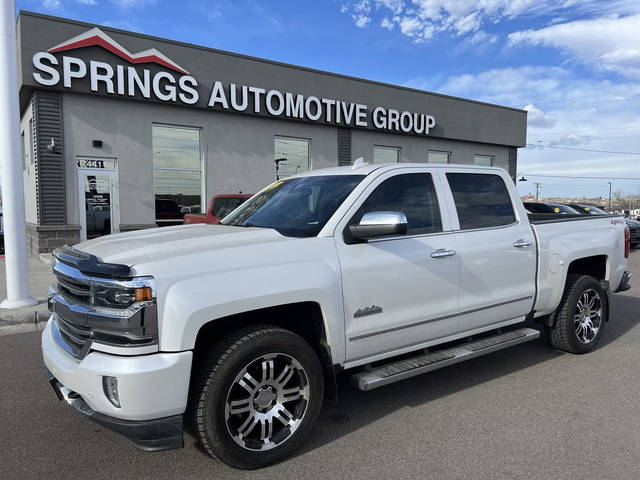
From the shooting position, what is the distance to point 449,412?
3.78 meters

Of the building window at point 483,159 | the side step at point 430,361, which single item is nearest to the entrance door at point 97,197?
the side step at point 430,361

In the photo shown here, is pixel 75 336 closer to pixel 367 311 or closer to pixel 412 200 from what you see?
pixel 367 311

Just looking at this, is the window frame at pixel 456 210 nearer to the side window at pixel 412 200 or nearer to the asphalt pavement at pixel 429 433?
the side window at pixel 412 200

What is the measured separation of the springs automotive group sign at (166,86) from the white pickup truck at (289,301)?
10.5m

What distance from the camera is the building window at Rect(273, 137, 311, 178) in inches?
655

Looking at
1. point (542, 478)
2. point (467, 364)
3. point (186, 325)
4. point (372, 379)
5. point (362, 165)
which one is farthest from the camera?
point (467, 364)

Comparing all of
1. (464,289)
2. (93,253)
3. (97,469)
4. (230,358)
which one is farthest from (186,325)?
(464,289)

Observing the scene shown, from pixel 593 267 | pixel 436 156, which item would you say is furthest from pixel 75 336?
pixel 436 156

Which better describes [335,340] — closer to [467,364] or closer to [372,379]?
[372,379]

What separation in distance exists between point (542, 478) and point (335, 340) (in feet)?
4.79

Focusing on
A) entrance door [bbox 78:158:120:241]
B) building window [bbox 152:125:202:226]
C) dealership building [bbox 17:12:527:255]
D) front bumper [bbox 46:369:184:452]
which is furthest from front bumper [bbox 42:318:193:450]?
building window [bbox 152:125:202:226]

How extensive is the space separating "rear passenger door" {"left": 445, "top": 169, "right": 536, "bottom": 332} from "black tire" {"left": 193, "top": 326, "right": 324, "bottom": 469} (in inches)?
61.7

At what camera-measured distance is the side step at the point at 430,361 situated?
3.40 metres

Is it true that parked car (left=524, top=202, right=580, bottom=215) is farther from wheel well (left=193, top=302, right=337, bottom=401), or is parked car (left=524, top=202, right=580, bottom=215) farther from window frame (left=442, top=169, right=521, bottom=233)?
wheel well (left=193, top=302, right=337, bottom=401)
